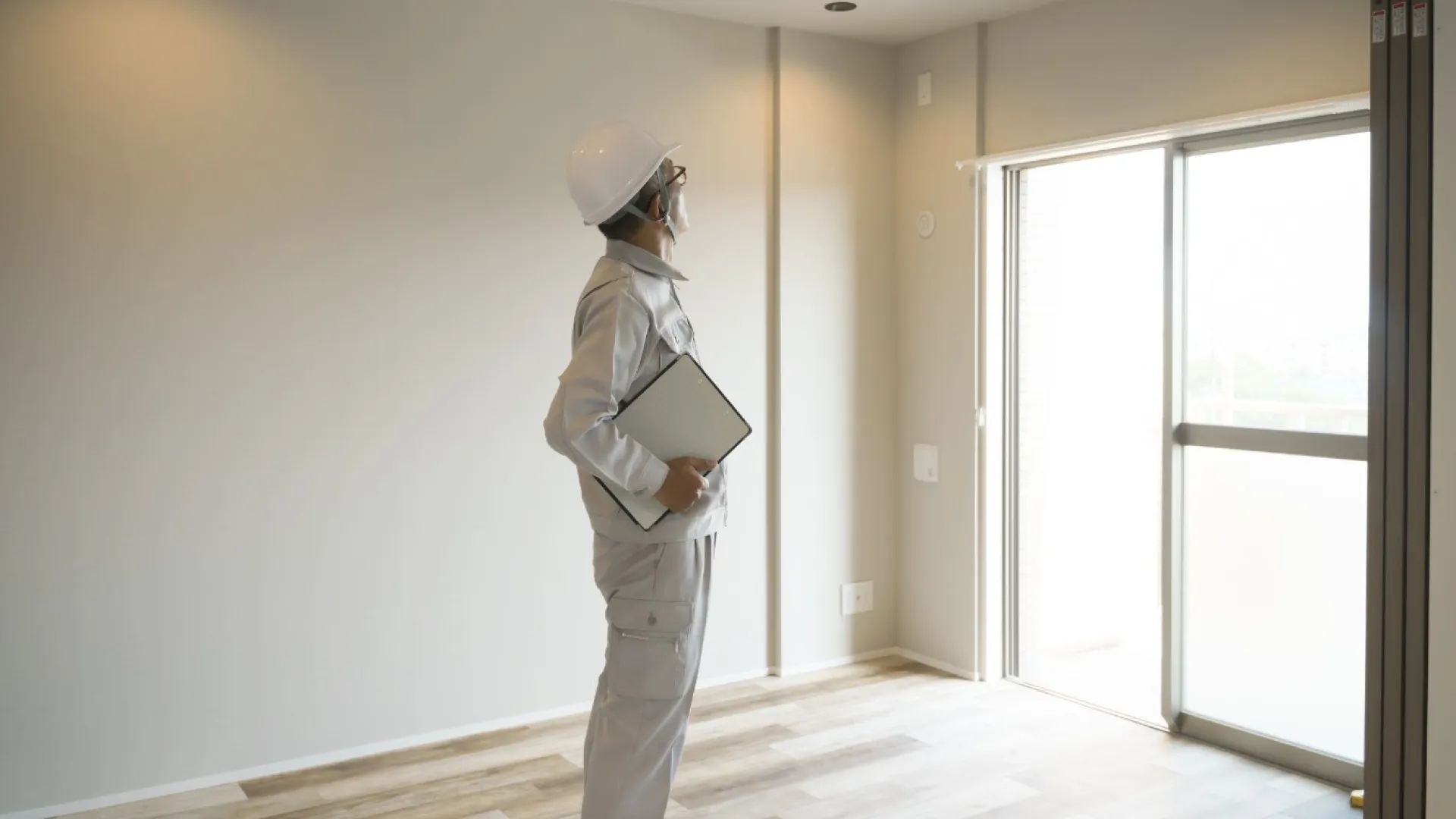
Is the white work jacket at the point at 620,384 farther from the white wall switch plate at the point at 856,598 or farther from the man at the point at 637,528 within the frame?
the white wall switch plate at the point at 856,598

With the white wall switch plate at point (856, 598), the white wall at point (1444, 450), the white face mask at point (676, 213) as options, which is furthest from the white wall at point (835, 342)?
the white wall at point (1444, 450)

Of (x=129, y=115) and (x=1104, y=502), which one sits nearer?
(x=129, y=115)

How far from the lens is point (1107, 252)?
4297 mm

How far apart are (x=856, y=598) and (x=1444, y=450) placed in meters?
2.52

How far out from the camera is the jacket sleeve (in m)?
2.22

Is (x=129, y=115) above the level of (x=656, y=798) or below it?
above

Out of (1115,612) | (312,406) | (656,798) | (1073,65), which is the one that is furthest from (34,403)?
(1115,612)

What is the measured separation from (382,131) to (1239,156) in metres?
2.60

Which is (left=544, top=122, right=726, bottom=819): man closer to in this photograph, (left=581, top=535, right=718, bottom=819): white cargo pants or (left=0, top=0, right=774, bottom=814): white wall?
(left=581, top=535, right=718, bottom=819): white cargo pants

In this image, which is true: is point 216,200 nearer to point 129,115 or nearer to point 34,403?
point 129,115

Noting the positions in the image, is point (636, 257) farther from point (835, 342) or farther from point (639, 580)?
point (835, 342)

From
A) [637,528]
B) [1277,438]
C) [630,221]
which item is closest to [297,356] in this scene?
[630,221]

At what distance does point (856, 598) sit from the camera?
4.70 m

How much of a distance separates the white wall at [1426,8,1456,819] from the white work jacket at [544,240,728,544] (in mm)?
1489
